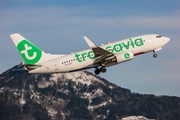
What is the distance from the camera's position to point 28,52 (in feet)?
384

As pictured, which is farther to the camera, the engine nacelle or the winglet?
the engine nacelle

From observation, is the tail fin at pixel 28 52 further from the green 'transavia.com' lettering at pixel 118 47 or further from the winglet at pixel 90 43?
the winglet at pixel 90 43

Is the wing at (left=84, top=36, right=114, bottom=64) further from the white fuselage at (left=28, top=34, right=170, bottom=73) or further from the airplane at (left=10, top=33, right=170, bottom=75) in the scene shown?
the white fuselage at (left=28, top=34, right=170, bottom=73)

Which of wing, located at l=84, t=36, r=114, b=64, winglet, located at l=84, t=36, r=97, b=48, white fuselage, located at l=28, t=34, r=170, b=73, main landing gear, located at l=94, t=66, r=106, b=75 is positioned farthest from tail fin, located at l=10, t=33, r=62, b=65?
winglet, located at l=84, t=36, r=97, b=48

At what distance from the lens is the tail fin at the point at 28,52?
117 metres

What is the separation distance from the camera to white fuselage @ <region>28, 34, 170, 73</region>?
114 metres

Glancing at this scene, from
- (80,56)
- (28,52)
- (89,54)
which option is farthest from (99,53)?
(28,52)

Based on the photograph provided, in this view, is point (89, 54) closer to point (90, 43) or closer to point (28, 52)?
point (90, 43)

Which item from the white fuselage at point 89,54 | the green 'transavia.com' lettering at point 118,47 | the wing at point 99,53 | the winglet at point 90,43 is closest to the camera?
the winglet at point 90,43

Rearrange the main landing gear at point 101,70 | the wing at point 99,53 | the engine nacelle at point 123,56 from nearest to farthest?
1. the wing at point 99,53
2. the engine nacelle at point 123,56
3. the main landing gear at point 101,70

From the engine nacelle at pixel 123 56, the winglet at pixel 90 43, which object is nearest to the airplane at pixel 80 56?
the engine nacelle at pixel 123 56

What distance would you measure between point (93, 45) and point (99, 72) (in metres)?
11.4

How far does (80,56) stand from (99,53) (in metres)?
3.93

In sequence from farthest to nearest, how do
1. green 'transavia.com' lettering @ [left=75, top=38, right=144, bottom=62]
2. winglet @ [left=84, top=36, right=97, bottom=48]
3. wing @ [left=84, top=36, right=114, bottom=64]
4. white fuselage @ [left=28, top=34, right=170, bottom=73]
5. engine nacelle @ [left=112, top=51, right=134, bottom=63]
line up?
1. engine nacelle @ [left=112, top=51, right=134, bottom=63]
2. green 'transavia.com' lettering @ [left=75, top=38, right=144, bottom=62]
3. white fuselage @ [left=28, top=34, right=170, bottom=73]
4. wing @ [left=84, top=36, right=114, bottom=64]
5. winglet @ [left=84, top=36, right=97, bottom=48]
